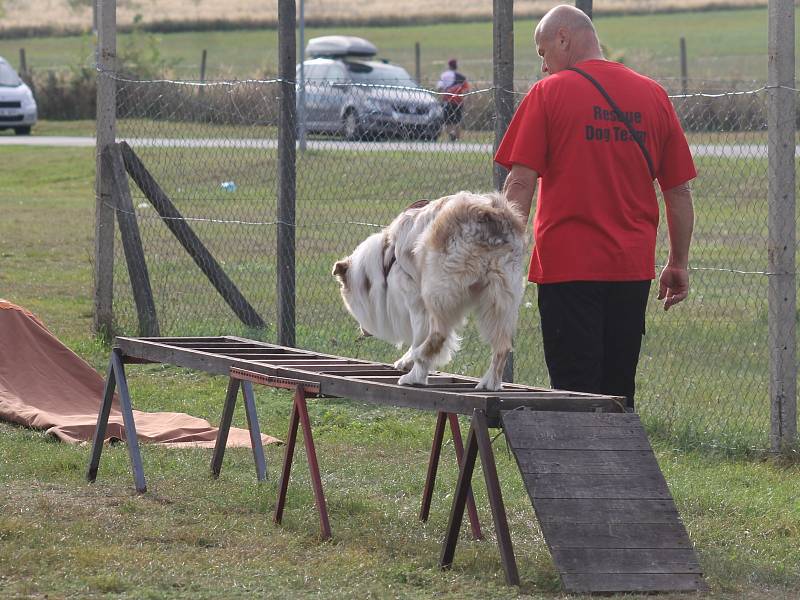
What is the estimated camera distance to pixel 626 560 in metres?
5.11

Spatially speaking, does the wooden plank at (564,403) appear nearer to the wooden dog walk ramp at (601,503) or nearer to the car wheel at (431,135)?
the wooden dog walk ramp at (601,503)

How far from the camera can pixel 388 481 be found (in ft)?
23.7

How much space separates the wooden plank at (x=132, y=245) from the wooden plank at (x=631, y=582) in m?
6.60

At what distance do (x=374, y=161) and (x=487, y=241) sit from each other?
16.6 ft

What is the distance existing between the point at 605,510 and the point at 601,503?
0.03 m

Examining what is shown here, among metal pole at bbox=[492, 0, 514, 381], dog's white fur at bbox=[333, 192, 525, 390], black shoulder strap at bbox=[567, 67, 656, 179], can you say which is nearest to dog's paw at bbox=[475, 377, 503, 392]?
dog's white fur at bbox=[333, 192, 525, 390]

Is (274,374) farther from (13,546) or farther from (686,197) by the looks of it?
(686,197)

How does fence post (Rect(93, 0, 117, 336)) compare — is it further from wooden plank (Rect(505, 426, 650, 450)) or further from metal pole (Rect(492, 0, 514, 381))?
wooden plank (Rect(505, 426, 650, 450))

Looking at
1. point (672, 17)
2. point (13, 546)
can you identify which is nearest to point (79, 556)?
point (13, 546)

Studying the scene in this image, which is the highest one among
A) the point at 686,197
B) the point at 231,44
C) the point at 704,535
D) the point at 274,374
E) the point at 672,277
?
the point at 231,44

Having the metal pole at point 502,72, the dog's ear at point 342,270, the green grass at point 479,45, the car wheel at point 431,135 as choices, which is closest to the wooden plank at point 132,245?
the car wheel at point 431,135

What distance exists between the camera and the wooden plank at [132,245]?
10945 mm

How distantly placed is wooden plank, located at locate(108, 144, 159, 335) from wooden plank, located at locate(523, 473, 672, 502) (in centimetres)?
638

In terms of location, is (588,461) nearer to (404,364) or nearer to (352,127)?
(404,364)
